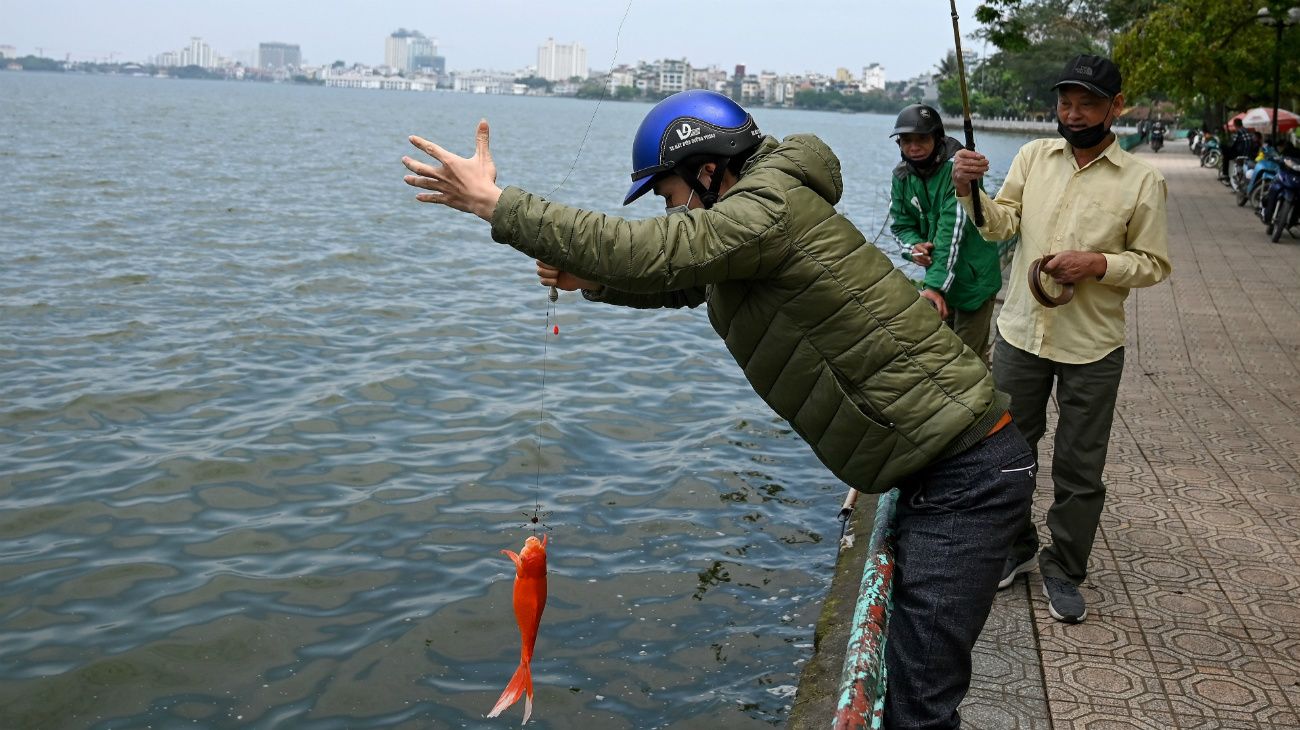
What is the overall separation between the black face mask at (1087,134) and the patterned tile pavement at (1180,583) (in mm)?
2044

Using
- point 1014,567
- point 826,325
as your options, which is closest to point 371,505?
point 1014,567

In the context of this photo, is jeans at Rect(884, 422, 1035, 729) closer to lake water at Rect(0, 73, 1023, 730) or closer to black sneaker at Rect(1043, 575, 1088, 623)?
lake water at Rect(0, 73, 1023, 730)

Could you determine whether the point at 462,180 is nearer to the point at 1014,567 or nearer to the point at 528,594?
the point at 528,594

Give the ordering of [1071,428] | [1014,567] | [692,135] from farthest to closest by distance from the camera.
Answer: [1014,567] < [1071,428] < [692,135]

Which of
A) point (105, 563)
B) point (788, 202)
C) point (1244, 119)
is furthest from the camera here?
point (1244, 119)

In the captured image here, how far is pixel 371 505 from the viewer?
8664 millimetres

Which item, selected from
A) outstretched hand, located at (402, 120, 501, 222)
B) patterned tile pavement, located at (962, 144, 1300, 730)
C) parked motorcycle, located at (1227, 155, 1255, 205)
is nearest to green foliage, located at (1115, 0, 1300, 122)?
parked motorcycle, located at (1227, 155, 1255, 205)

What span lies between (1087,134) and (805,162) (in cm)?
238

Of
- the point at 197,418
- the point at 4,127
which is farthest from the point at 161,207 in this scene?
the point at 4,127

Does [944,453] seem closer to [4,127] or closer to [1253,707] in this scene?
[1253,707]

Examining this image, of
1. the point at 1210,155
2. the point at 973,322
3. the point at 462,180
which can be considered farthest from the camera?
the point at 1210,155

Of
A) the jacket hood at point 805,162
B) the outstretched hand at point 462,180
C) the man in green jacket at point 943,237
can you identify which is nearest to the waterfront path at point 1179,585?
the man in green jacket at point 943,237

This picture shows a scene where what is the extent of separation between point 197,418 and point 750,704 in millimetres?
6315

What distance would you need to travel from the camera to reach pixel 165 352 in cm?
1255
